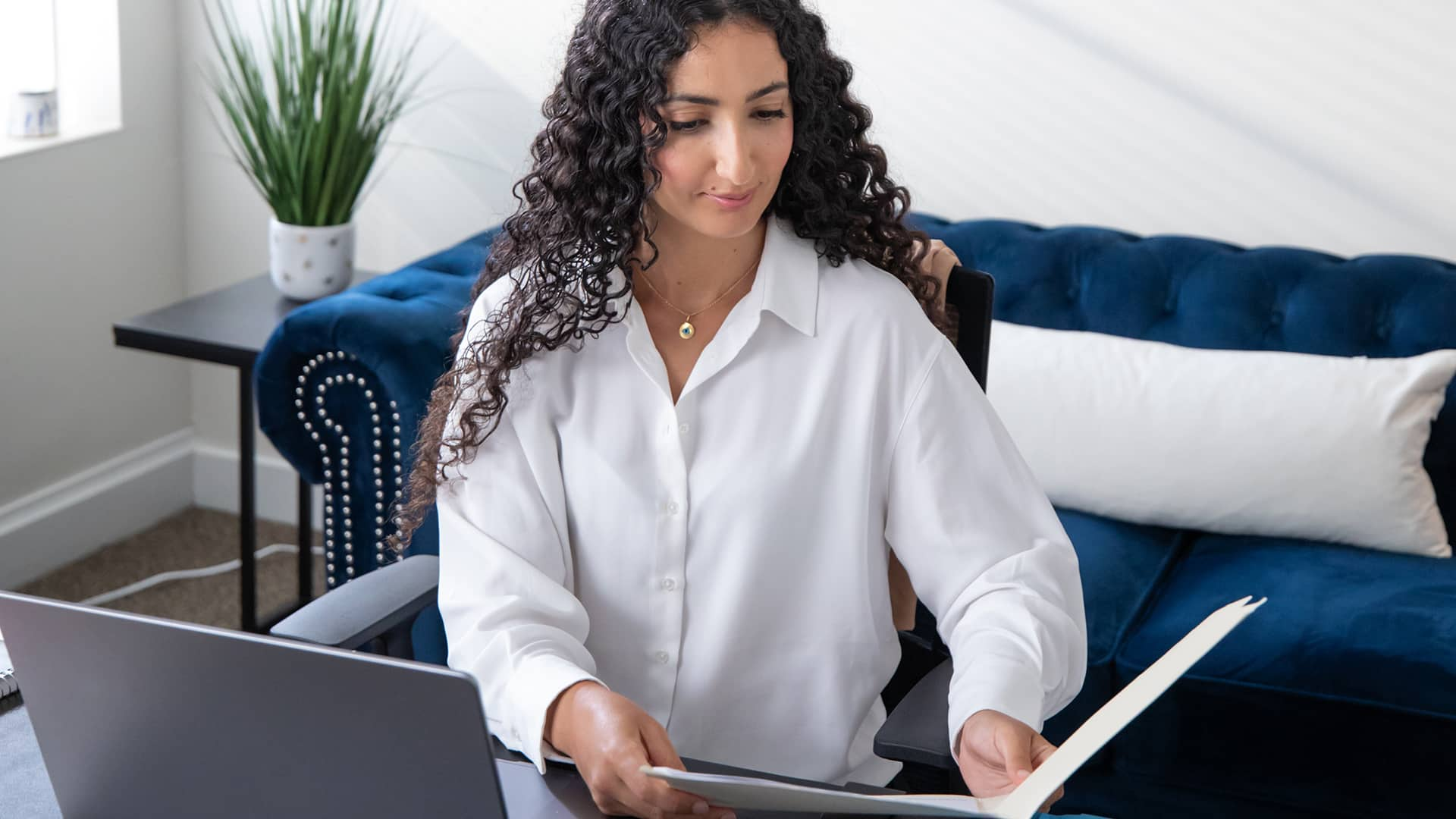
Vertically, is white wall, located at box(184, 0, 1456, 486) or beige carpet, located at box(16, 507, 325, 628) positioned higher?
white wall, located at box(184, 0, 1456, 486)

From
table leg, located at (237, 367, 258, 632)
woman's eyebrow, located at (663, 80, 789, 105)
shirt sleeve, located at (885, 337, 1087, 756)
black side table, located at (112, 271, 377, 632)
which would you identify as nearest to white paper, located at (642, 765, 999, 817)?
shirt sleeve, located at (885, 337, 1087, 756)

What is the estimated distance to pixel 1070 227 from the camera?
8.71ft

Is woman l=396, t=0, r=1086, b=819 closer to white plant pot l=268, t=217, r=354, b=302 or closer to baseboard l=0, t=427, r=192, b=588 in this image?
white plant pot l=268, t=217, r=354, b=302

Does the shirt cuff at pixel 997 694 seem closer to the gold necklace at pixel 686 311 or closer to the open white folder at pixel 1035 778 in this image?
the open white folder at pixel 1035 778

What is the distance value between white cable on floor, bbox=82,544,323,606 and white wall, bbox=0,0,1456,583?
166mm

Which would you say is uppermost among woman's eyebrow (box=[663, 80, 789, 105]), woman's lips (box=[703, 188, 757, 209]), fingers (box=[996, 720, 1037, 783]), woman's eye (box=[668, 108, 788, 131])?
woman's eyebrow (box=[663, 80, 789, 105])

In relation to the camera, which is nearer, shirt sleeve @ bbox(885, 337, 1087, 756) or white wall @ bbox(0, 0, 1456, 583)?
shirt sleeve @ bbox(885, 337, 1087, 756)

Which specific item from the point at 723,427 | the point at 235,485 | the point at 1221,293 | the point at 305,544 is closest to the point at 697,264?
the point at 723,427

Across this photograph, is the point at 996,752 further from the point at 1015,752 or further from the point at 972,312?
the point at 972,312

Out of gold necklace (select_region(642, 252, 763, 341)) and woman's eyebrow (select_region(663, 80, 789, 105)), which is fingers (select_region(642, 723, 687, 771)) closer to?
gold necklace (select_region(642, 252, 763, 341))

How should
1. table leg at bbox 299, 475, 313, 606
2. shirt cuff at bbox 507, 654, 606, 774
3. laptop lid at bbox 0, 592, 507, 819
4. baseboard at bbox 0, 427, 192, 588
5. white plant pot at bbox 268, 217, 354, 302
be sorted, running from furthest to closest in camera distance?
1. baseboard at bbox 0, 427, 192, 588
2. table leg at bbox 299, 475, 313, 606
3. white plant pot at bbox 268, 217, 354, 302
4. shirt cuff at bbox 507, 654, 606, 774
5. laptop lid at bbox 0, 592, 507, 819

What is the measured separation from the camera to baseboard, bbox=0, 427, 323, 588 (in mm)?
3078

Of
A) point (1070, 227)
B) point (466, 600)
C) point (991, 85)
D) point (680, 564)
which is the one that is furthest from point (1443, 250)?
→ point (466, 600)

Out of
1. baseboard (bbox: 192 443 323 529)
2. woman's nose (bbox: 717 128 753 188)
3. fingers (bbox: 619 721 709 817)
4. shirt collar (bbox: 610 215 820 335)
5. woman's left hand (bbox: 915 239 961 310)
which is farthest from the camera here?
baseboard (bbox: 192 443 323 529)
